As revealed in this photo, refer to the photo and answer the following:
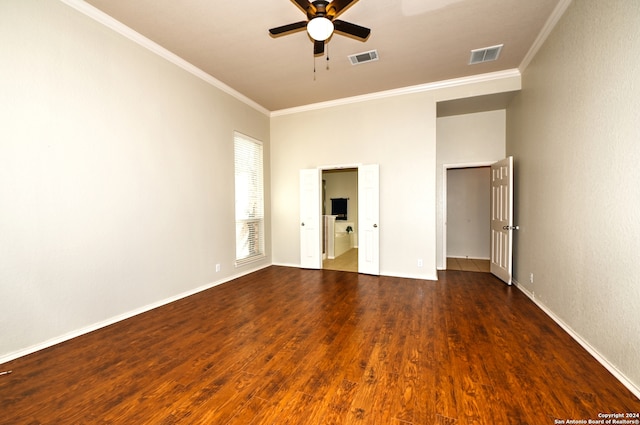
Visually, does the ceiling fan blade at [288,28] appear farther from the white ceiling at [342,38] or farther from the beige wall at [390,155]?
the beige wall at [390,155]

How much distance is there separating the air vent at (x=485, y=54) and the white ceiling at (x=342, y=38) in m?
0.09

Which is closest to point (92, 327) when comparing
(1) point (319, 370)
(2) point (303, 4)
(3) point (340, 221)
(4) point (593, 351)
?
(1) point (319, 370)

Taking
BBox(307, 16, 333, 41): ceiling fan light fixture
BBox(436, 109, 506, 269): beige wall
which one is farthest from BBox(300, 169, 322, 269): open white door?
BBox(307, 16, 333, 41): ceiling fan light fixture

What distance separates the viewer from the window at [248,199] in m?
5.22

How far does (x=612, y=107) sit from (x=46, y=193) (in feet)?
16.5

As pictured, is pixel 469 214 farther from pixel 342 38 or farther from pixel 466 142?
pixel 342 38

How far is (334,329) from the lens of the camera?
115 inches

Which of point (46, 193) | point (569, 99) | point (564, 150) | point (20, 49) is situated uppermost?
point (20, 49)

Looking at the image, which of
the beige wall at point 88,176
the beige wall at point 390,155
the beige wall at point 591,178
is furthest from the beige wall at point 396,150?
the beige wall at point 88,176

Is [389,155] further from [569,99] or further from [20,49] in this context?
[20,49]

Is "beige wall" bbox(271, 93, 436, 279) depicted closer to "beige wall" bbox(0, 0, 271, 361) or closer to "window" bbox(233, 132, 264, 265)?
"window" bbox(233, 132, 264, 265)

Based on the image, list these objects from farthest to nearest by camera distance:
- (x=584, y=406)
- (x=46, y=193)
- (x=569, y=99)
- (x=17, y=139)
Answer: (x=569, y=99), (x=46, y=193), (x=17, y=139), (x=584, y=406)

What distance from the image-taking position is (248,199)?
18.0 feet

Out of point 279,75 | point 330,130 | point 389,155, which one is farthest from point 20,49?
point 389,155
